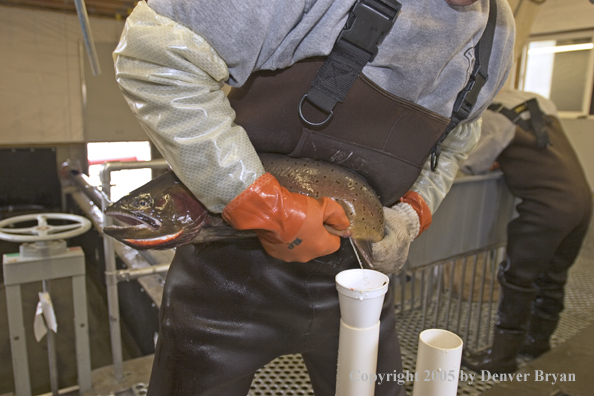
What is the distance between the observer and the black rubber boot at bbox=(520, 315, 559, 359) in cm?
251

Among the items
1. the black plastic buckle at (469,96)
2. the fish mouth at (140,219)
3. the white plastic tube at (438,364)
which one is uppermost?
the black plastic buckle at (469,96)

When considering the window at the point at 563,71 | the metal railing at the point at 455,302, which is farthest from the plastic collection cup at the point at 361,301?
the window at the point at 563,71

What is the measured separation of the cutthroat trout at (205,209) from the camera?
89 centimetres

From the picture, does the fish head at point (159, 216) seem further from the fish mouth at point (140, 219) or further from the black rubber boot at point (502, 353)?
the black rubber boot at point (502, 353)

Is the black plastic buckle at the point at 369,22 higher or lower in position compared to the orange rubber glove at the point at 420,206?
higher

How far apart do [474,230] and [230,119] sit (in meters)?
2.18

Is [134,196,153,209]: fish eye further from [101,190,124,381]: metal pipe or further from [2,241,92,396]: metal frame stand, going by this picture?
[2,241,92,396]: metal frame stand

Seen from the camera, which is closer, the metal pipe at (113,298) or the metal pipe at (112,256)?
the metal pipe at (112,256)

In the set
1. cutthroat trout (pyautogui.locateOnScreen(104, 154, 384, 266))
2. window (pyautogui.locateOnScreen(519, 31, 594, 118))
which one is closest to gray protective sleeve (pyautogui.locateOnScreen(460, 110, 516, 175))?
cutthroat trout (pyautogui.locateOnScreen(104, 154, 384, 266))

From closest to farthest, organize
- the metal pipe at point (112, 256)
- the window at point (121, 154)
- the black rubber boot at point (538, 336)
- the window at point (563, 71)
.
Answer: the metal pipe at point (112, 256), the black rubber boot at point (538, 336), the window at point (563, 71), the window at point (121, 154)

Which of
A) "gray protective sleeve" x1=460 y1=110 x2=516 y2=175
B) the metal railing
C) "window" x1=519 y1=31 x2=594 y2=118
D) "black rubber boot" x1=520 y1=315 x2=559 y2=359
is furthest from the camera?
"window" x1=519 y1=31 x2=594 y2=118

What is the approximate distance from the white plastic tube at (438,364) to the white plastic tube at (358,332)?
8cm

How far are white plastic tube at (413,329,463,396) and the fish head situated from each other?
0.54 meters

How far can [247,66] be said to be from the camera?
83 centimetres
